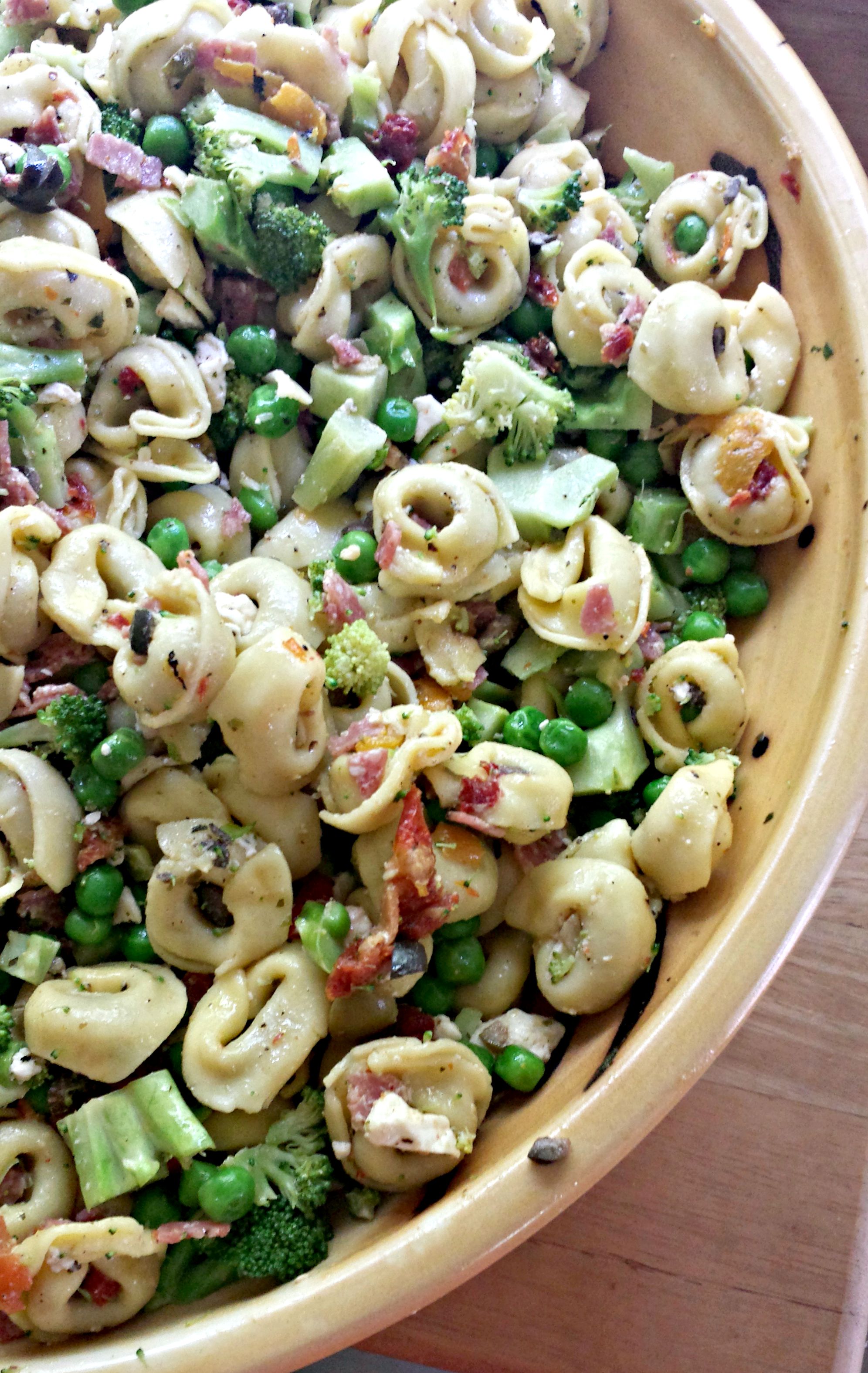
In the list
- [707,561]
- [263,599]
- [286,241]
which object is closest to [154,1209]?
[263,599]

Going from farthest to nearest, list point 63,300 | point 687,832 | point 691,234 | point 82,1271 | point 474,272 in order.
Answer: point 691,234, point 474,272, point 63,300, point 687,832, point 82,1271

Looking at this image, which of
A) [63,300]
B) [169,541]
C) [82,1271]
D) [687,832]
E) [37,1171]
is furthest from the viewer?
[169,541]

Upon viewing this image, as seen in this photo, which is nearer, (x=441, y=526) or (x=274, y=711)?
(x=274, y=711)

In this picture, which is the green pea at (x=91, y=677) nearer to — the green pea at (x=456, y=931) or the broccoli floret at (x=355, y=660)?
the broccoli floret at (x=355, y=660)

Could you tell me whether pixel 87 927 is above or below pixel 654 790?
below

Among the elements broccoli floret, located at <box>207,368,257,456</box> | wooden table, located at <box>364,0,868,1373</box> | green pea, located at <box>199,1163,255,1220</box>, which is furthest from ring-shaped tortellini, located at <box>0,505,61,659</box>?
wooden table, located at <box>364,0,868,1373</box>

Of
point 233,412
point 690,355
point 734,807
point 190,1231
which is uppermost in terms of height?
point 690,355

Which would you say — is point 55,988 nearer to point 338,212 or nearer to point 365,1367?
point 365,1367

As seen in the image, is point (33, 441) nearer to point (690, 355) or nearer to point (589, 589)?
point (589, 589)

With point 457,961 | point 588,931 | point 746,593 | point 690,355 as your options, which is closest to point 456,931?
point 457,961
